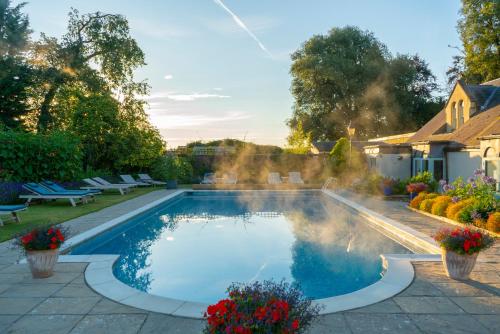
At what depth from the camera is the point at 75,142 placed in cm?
1822

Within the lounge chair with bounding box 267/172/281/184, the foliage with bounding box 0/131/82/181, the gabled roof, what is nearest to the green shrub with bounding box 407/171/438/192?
the gabled roof

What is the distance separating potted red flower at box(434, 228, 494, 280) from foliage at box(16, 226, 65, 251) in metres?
5.85

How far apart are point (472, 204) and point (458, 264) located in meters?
5.36

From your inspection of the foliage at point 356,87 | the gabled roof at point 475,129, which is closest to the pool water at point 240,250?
the gabled roof at point 475,129

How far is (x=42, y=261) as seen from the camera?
588cm

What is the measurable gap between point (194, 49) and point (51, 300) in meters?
15.9

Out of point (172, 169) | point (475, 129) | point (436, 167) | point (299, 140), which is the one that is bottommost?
point (172, 169)

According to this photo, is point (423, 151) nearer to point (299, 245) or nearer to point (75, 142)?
point (299, 245)

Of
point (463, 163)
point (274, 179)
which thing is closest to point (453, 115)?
point (463, 163)

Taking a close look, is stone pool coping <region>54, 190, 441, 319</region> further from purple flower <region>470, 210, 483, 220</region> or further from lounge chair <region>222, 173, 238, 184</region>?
lounge chair <region>222, 173, 238, 184</region>

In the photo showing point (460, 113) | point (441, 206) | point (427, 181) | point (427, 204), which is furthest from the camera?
point (460, 113)

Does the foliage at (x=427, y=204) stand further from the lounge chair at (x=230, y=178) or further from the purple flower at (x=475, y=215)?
the lounge chair at (x=230, y=178)

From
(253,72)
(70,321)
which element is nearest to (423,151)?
(253,72)

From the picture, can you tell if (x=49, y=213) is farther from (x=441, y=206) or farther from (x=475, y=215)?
(x=475, y=215)
